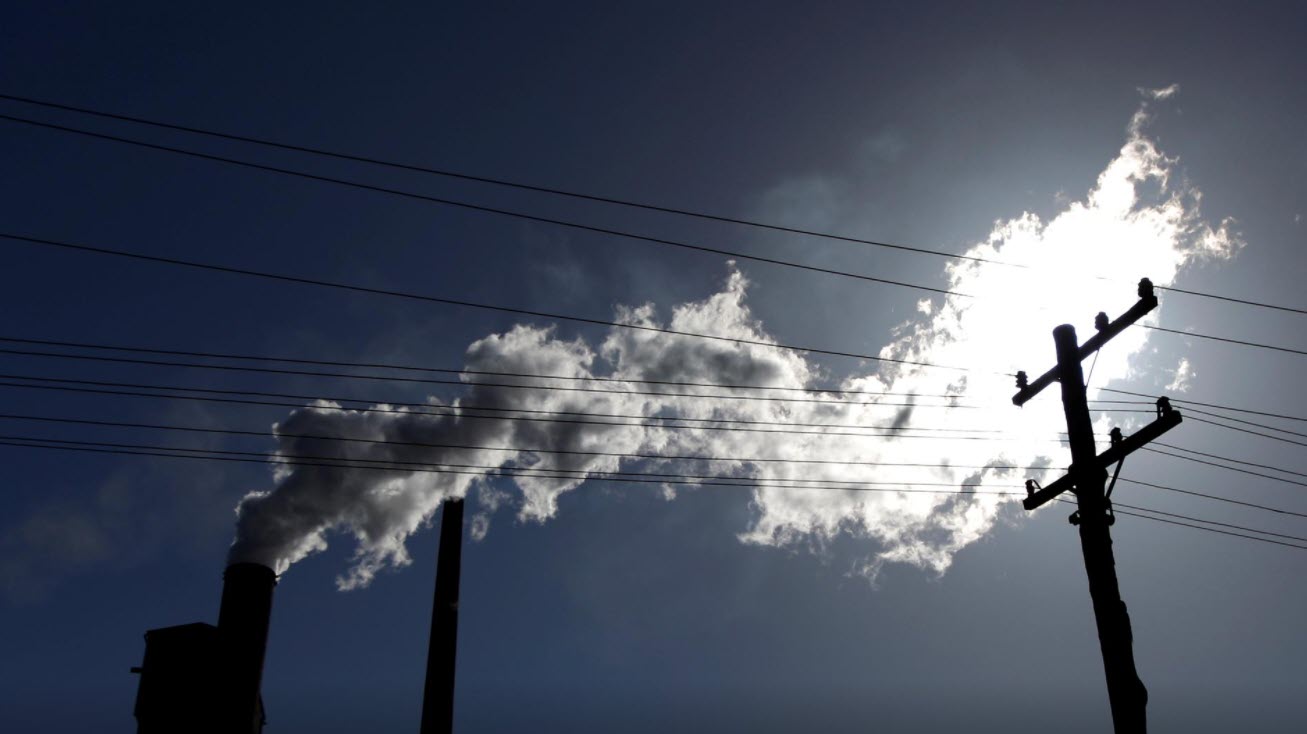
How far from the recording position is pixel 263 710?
16.5 m

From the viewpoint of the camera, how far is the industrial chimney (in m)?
14.0

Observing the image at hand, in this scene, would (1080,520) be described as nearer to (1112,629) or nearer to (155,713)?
(1112,629)

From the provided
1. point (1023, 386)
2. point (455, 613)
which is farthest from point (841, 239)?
point (455, 613)

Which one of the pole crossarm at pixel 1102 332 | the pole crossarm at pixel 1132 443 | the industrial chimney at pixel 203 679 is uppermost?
the pole crossarm at pixel 1102 332

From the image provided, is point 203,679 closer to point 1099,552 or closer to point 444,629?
point 444,629

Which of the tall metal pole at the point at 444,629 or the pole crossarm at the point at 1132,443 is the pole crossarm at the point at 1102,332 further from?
the tall metal pole at the point at 444,629

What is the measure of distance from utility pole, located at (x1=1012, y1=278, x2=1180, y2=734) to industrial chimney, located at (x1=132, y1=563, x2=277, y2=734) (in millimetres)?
13303

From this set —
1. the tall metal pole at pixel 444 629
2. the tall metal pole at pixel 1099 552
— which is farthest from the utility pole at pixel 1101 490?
the tall metal pole at pixel 444 629

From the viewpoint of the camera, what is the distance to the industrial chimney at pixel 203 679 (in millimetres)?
13992

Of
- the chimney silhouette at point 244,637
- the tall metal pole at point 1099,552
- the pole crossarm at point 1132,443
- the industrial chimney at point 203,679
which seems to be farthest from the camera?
the chimney silhouette at point 244,637

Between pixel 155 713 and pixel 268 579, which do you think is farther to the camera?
pixel 268 579

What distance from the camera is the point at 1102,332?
9.92 m

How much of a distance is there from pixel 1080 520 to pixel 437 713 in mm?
12433

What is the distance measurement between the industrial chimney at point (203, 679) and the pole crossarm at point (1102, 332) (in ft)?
44.8
